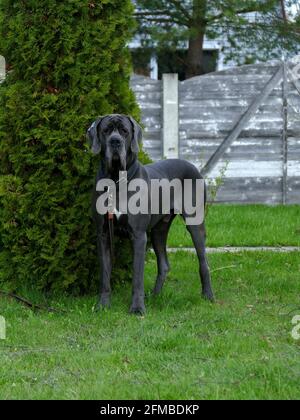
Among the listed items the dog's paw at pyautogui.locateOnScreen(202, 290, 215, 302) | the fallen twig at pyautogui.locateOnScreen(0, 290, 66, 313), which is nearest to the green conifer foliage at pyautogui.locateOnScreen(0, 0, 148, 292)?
the fallen twig at pyautogui.locateOnScreen(0, 290, 66, 313)

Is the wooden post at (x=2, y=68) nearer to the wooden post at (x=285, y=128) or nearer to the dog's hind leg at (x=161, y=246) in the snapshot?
the dog's hind leg at (x=161, y=246)

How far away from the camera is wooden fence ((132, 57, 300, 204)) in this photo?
488 inches

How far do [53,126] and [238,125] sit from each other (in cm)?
642

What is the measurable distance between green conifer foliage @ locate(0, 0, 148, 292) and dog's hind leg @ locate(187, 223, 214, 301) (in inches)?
37.2

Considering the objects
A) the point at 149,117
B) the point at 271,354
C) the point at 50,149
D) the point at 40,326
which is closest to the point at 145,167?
the point at 50,149

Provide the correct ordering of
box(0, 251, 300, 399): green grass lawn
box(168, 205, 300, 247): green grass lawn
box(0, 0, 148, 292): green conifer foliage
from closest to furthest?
box(0, 251, 300, 399): green grass lawn → box(0, 0, 148, 292): green conifer foliage → box(168, 205, 300, 247): green grass lawn

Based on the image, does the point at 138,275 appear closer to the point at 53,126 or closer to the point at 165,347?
the point at 165,347

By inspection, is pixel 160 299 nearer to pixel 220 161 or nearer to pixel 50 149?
pixel 50 149

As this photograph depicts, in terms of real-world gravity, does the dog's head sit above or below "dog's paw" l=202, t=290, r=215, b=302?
above

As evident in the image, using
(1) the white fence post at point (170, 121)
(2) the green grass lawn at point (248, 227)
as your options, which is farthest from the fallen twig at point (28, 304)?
(1) the white fence post at point (170, 121)

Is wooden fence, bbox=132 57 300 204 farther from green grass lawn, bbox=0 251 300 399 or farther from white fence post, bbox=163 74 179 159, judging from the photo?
green grass lawn, bbox=0 251 300 399

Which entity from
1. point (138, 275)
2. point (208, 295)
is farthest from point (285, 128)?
point (138, 275)

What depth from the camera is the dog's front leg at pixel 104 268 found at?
6.22m

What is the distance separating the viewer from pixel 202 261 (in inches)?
268
